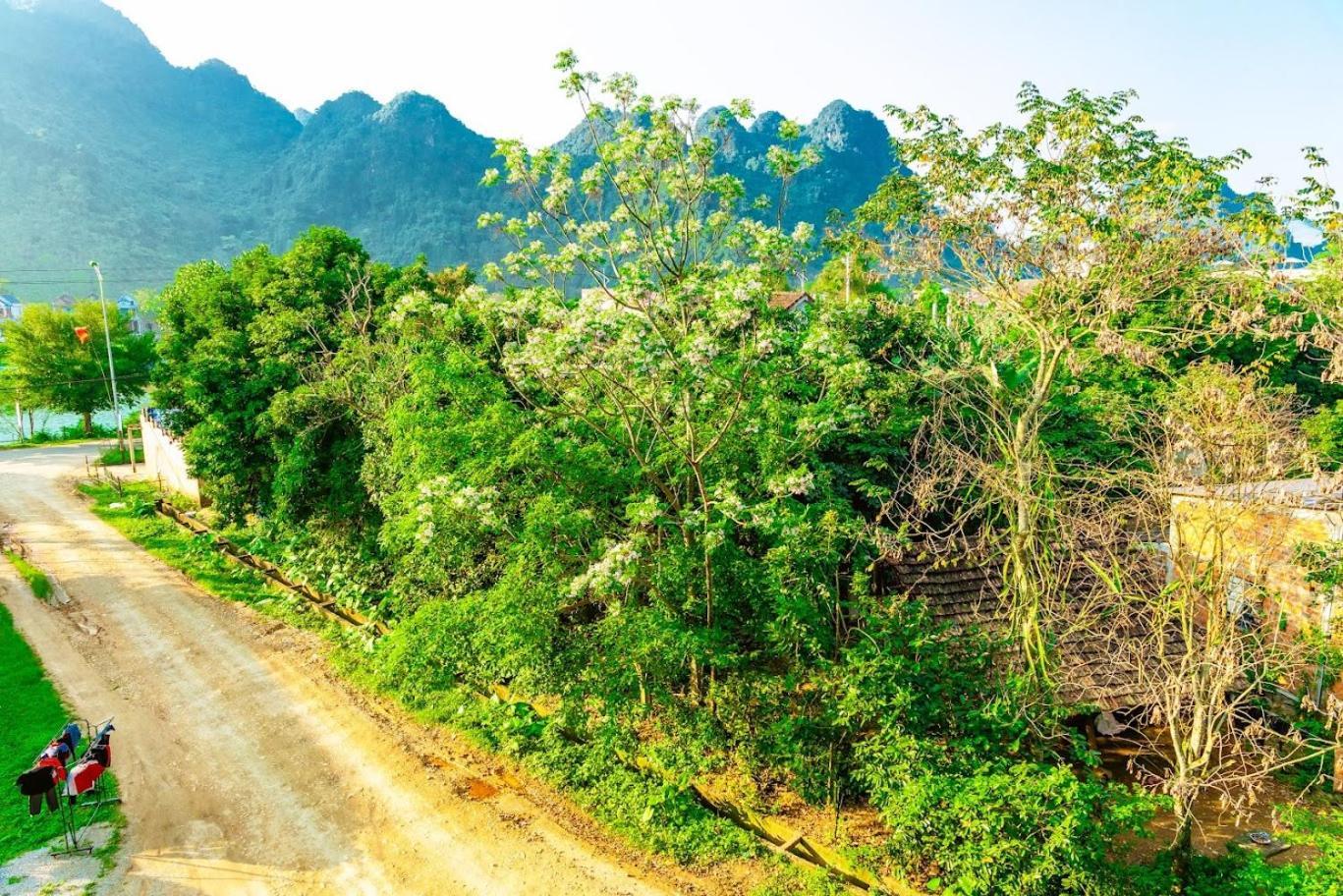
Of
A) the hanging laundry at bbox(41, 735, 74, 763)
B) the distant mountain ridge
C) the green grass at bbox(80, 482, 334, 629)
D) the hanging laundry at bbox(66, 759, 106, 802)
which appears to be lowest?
the hanging laundry at bbox(66, 759, 106, 802)

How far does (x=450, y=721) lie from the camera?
1339 centimetres

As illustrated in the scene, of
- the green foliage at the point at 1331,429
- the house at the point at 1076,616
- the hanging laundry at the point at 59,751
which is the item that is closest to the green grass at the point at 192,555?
the hanging laundry at the point at 59,751

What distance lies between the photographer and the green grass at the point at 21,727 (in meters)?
10.6

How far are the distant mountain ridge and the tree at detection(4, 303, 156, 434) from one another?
87.5 meters

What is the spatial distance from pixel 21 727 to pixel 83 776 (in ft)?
12.1

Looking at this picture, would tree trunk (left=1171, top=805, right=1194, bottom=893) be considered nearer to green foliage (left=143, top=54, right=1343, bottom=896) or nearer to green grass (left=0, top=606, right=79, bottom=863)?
green foliage (left=143, top=54, right=1343, bottom=896)

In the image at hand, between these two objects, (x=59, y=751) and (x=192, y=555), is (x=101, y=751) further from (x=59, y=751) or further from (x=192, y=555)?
(x=192, y=555)

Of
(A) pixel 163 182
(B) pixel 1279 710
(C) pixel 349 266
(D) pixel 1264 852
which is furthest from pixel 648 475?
(A) pixel 163 182

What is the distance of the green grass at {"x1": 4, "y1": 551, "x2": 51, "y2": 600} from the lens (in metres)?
19.0

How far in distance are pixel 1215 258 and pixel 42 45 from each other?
200m

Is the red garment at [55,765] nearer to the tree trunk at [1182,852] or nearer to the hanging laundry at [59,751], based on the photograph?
the hanging laundry at [59,751]

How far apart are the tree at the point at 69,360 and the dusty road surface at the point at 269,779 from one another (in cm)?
2522

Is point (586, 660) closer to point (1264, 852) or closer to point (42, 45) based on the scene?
point (1264, 852)

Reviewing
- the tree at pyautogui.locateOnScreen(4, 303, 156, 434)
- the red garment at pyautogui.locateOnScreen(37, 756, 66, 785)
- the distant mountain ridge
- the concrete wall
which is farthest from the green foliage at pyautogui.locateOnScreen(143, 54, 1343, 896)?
the distant mountain ridge
